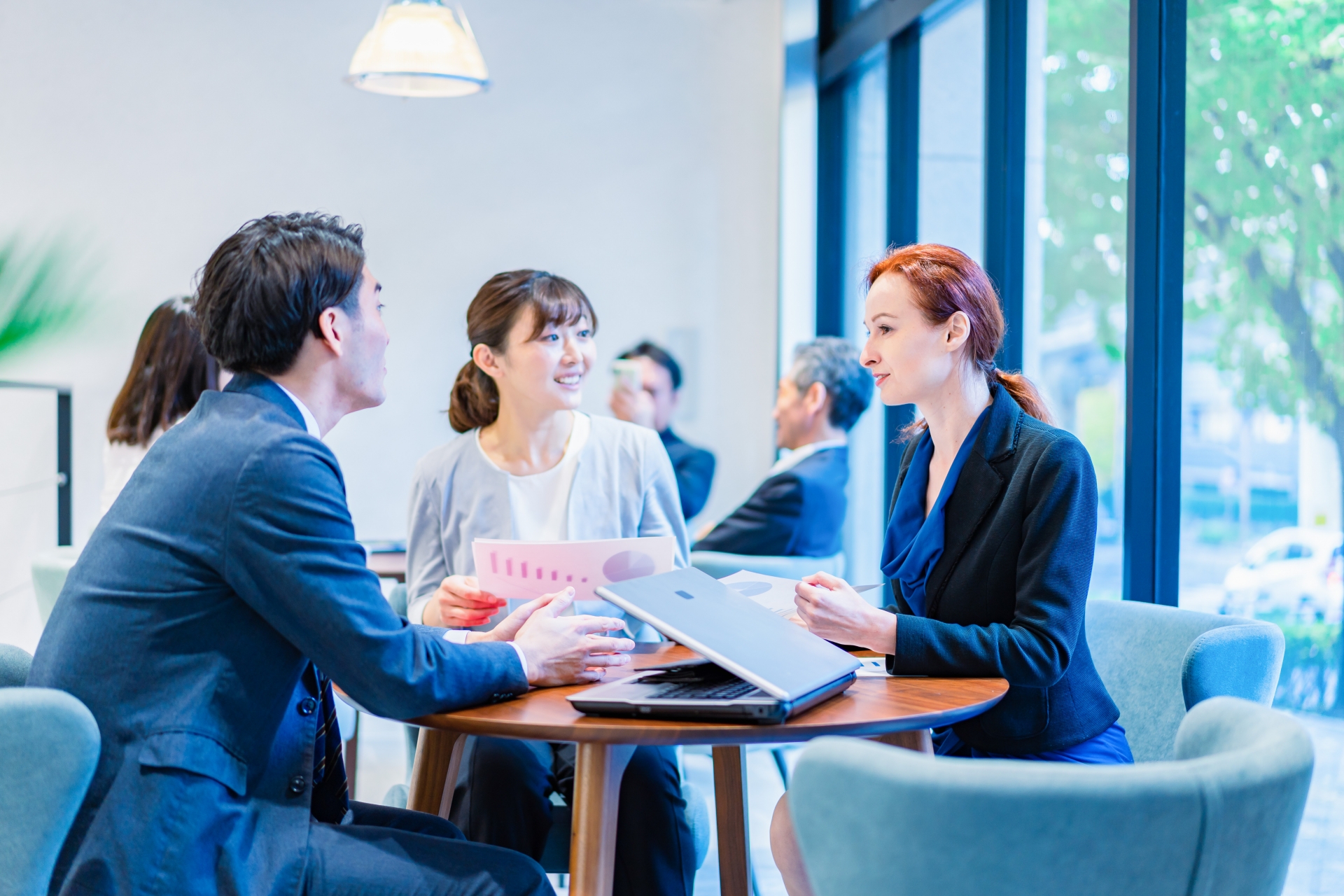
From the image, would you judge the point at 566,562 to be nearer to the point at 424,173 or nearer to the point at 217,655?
the point at 217,655

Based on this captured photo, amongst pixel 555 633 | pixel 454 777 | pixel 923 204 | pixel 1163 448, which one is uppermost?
pixel 923 204

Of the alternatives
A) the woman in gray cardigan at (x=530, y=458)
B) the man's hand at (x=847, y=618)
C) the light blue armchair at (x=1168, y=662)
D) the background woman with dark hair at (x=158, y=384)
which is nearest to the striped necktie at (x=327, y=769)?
the woman in gray cardigan at (x=530, y=458)

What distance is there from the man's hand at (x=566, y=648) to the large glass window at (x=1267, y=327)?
149cm

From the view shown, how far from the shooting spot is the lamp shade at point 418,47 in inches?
127

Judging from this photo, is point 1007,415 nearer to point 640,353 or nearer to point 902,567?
point 902,567

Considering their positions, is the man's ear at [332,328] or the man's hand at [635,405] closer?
the man's ear at [332,328]

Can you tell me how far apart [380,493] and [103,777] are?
366 cm

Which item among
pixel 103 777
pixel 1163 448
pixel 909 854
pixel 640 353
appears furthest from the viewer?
pixel 640 353

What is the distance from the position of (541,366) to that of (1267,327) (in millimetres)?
1520

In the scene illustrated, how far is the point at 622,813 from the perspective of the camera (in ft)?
6.27

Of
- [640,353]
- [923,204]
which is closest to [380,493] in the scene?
[640,353]

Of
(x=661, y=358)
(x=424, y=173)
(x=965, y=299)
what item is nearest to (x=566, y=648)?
(x=965, y=299)

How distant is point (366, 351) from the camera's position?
1577 mm

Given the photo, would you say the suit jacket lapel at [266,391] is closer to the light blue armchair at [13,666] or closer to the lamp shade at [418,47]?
the light blue armchair at [13,666]
